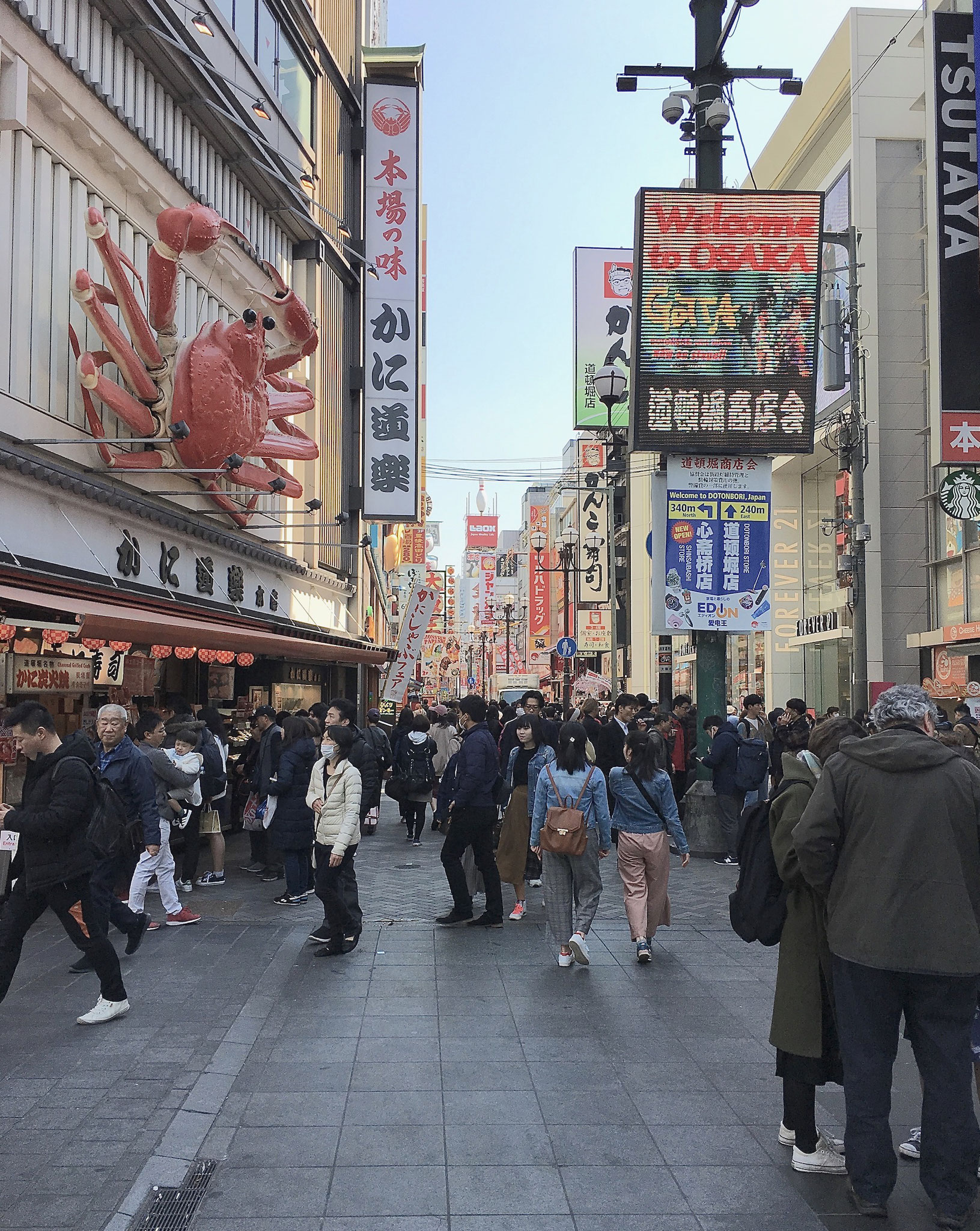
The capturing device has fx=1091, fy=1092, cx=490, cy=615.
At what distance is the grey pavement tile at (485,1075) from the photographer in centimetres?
552

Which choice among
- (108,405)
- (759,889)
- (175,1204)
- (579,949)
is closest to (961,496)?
(579,949)

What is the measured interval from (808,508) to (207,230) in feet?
78.0

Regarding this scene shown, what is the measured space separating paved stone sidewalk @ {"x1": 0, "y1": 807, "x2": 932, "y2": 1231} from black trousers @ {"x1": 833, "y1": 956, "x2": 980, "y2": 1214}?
8.6 inches

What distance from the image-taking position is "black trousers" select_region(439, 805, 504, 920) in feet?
29.9

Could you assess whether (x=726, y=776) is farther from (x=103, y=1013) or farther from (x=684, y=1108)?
(x=103, y=1013)

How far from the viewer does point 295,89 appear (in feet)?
71.7

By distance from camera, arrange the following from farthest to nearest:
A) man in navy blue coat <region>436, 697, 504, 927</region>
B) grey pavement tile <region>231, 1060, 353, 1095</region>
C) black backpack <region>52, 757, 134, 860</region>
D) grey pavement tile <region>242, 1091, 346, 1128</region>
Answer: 1. man in navy blue coat <region>436, 697, 504, 927</region>
2. black backpack <region>52, 757, 134, 860</region>
3. grey pavement tile <region>231, 1060, 353, 1095</region>
4. grey pavement tile <region>242, 1091, 346, 1128</region>

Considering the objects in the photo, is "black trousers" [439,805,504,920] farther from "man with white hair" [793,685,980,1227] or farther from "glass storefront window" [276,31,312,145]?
"glass storefront window" [276,31,312,145]

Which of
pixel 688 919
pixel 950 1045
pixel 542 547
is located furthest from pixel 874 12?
pixel 950 1045

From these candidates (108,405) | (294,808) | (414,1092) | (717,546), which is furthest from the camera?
(717,546)

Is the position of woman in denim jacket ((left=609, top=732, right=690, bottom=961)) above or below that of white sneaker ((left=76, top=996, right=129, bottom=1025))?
above

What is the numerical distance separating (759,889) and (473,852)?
5095mm

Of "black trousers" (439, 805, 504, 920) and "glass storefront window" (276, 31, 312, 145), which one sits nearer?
"black trousers" (439, 805, 504, 920)

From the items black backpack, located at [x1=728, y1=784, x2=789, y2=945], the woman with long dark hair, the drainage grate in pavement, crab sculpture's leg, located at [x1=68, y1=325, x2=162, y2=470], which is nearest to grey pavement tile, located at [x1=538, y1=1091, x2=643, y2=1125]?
black backpack, located at [x1=728, y1=784, x2=789, y2=945]
